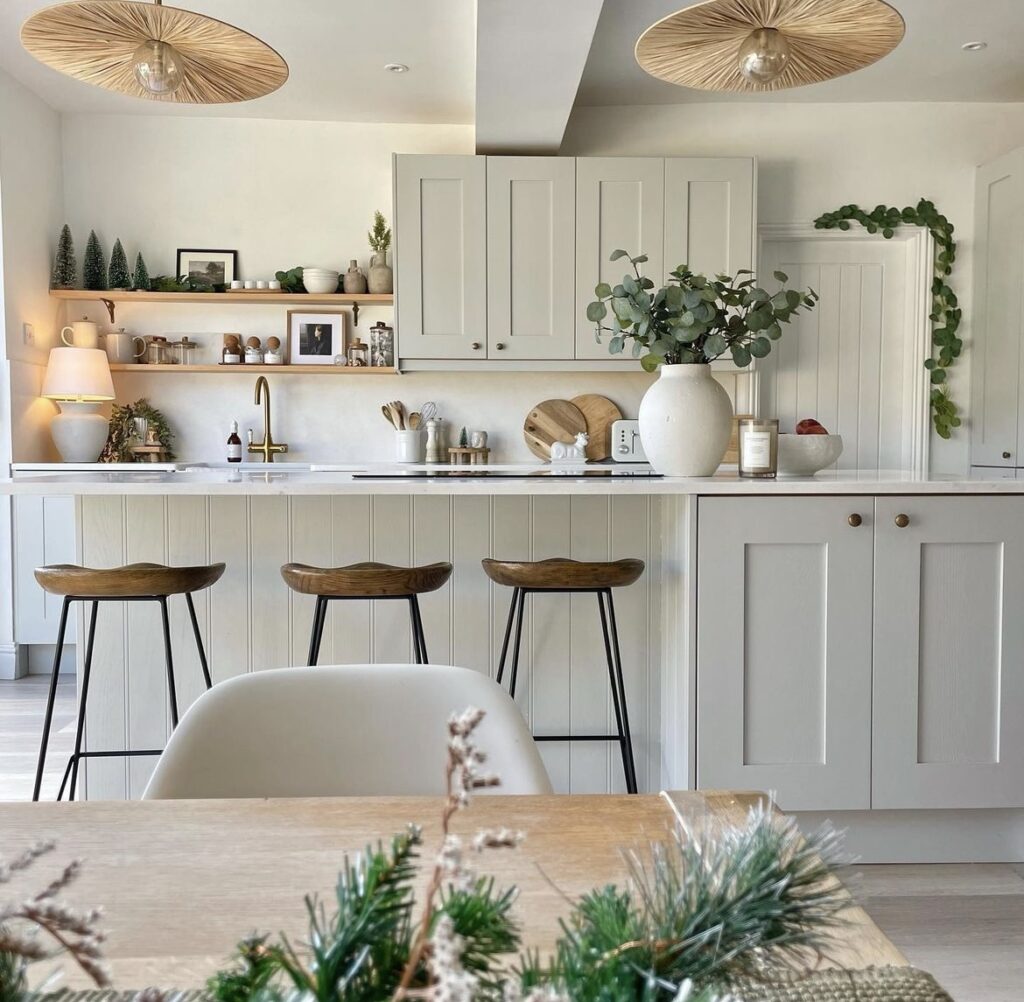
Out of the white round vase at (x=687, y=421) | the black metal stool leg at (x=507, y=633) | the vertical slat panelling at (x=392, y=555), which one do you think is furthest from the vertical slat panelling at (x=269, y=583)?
the white round vase at (x=687, y=421)

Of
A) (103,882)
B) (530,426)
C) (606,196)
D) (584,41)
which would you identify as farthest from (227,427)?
(103,882)

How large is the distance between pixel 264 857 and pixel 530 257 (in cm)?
407

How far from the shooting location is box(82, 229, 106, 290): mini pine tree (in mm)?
4711

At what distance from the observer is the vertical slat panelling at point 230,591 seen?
2641 mm

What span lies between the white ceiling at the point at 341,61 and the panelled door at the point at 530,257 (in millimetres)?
493

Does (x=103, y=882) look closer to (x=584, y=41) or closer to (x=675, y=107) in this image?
(x=584, y=41)

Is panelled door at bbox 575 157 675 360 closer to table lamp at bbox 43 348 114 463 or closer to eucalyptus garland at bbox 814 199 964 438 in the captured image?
eucalyptus garland at bbox 814 199 964 438

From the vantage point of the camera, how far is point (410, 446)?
4.81 m

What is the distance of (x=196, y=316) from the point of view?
4930 mm

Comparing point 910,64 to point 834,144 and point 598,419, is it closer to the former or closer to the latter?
point 834,144

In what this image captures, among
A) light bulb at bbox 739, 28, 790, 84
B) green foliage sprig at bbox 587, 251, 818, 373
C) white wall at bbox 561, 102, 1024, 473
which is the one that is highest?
white wall at bbox 561, 102, 1024, 473

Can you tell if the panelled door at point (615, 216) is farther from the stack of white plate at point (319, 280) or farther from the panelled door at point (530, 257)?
the stack of white plate at point (319, 280)

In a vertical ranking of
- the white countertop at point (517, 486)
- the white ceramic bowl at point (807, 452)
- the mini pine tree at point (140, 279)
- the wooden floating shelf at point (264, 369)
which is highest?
the mini pine tree at point (140, 279)

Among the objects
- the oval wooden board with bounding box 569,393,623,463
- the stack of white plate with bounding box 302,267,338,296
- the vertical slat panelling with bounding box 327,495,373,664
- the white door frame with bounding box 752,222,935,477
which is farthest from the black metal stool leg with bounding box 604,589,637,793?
the stack of white plate with bounding box 302,267,338,296
